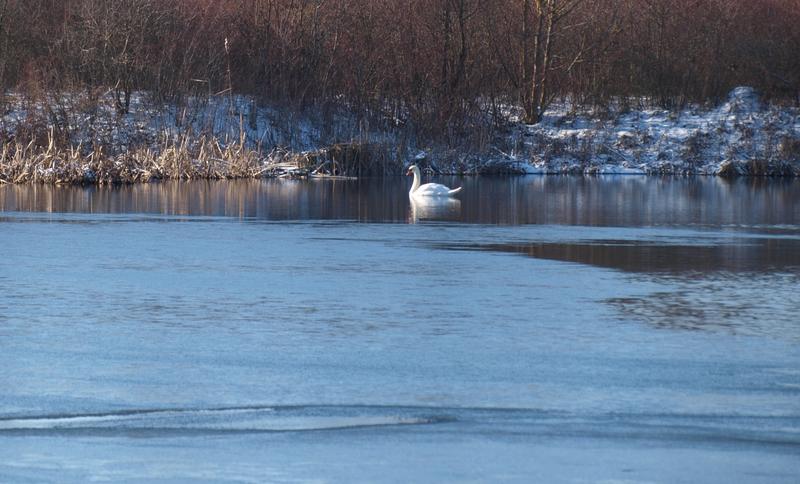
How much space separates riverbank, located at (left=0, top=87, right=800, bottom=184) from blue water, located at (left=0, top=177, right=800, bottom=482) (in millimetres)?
12604

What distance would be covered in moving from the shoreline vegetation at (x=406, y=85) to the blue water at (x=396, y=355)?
631 inches

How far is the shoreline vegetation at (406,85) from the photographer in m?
32.9

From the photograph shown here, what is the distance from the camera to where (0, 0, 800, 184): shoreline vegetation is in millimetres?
32875

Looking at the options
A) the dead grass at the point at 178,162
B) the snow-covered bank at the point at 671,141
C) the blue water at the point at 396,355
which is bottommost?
the blue water at the point at 396,355

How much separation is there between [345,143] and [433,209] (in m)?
12.7

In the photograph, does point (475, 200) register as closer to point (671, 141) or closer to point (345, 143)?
point (345, 143)

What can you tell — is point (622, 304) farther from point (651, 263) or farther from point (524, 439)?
point (524, 439)

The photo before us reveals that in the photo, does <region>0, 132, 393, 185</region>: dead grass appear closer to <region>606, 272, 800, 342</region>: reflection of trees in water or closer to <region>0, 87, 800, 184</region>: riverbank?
<region>0, 87, 800, 184</region>: riverbank

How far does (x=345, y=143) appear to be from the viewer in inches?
1335

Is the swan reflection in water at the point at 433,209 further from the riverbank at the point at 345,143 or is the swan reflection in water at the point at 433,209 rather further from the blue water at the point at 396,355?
the riverbank at the point at 345,143

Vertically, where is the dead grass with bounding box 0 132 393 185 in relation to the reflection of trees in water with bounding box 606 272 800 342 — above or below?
above

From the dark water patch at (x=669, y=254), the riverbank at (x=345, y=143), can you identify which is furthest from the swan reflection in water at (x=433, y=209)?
the riverbank at (x=345, y=143)

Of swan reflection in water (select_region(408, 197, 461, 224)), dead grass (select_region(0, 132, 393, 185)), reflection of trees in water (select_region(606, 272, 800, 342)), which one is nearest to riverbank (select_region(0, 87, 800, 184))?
dead grass (select_region(0, 132, 393, 185))

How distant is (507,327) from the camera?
938 cm
